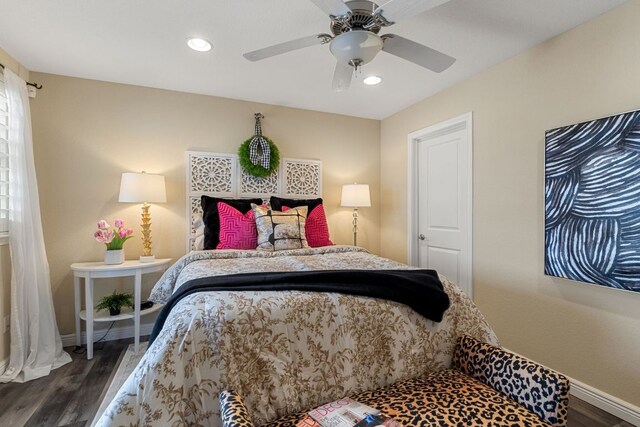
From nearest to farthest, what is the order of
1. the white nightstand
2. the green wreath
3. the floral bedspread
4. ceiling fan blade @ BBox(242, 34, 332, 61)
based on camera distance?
the floral bedspread → ceiling fan blade @ BBox(242, 34, 332, 61) → the white nightstand → the green wreath

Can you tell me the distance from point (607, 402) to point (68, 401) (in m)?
3.27

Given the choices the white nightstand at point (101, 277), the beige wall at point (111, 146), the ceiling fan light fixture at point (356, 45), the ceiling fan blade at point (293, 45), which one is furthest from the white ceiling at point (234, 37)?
the white nightstand at point (101, 277)

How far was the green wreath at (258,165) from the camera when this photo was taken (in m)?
3.22

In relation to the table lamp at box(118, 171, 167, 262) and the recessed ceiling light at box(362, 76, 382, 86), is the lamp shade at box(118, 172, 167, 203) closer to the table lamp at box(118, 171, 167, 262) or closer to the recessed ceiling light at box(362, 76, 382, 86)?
the table lamp at box(118, 171, 167, 262)

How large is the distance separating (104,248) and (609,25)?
4.09m

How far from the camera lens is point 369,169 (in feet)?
13.1

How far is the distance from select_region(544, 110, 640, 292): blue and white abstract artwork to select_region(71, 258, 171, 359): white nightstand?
3084 mm

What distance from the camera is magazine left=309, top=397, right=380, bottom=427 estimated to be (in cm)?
111

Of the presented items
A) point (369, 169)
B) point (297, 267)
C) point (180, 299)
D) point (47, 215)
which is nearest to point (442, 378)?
point (297, 267)

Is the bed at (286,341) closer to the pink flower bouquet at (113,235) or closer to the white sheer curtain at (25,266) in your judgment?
the pink flower bouquet at (113,235)

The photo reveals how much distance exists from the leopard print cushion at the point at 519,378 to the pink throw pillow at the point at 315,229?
1.66m

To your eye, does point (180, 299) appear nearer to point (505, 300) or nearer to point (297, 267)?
point (297, 267)

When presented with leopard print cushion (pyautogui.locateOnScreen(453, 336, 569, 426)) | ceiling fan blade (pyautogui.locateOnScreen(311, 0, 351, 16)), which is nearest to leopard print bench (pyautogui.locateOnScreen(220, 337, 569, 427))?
leopard print cushion (pyautogui.locateOnScreen(453, 336, 569, 426))

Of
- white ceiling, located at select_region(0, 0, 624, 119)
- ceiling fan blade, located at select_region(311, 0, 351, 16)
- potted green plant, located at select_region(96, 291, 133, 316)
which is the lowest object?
potted green plant, located at select_region(96, 291, 133, 316)
